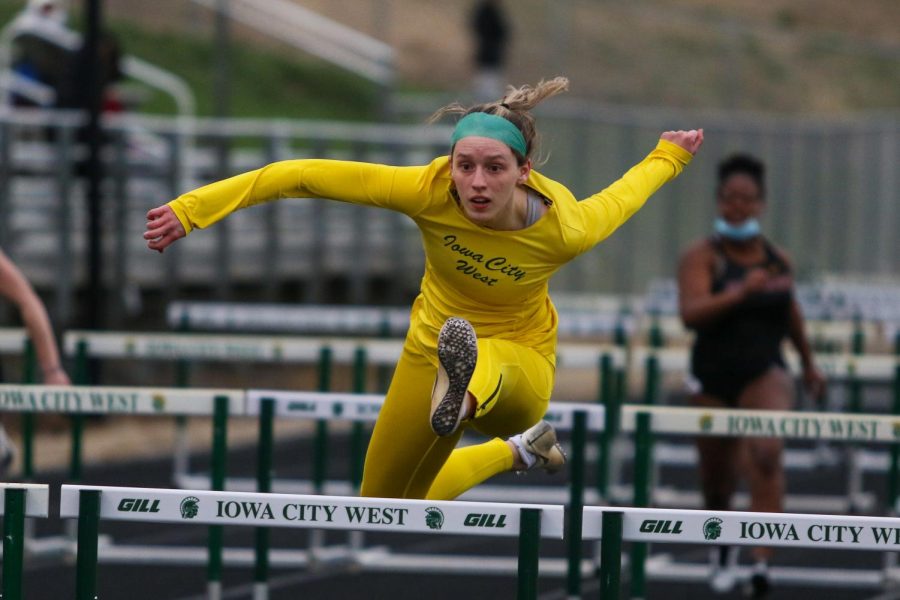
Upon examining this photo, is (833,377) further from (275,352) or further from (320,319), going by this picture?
(275,352)

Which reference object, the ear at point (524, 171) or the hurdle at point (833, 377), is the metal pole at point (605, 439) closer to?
the hurdle at point (833, 377)

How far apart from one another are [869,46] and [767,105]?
5.29ft

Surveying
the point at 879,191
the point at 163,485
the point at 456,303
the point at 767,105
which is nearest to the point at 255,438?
the point at 163,485

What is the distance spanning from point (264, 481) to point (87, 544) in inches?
85.2

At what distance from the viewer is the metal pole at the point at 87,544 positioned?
512 cm

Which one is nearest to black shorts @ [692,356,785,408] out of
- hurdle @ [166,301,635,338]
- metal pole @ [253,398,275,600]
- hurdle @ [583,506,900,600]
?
hurdle @ [166,301,635,338]

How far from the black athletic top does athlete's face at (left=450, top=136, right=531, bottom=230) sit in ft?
9.32

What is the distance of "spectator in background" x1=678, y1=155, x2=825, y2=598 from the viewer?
27.5 ft

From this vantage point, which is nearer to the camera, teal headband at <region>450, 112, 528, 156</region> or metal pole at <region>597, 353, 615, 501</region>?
teal headband at <region>450, 112, 528, 156</region>

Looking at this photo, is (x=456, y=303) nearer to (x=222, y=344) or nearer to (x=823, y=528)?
(x=823, y=528)

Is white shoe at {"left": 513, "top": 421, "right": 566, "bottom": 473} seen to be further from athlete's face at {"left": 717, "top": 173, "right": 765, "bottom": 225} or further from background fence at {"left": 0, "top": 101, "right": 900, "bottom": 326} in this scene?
background fence at {"left": 0, "top": 101, "right": 900, "bottom": 326}

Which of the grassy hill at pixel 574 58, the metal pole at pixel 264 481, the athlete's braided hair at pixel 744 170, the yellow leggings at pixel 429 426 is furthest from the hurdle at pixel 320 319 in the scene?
the grassy hill at pixel 574 58

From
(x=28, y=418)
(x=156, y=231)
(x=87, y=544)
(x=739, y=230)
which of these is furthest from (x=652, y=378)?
(x=87, y=544)

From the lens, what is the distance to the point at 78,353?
29.5 ft
